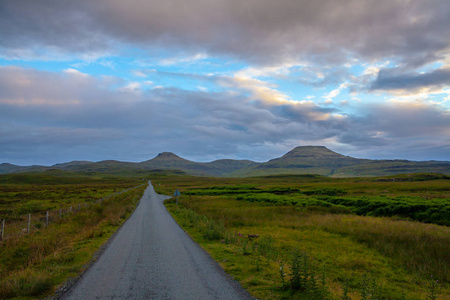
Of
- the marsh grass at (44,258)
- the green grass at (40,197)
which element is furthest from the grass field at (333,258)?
the green grass at (40,197)

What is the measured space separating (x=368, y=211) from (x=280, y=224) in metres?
14.6

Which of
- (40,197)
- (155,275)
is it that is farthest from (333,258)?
(40,197)

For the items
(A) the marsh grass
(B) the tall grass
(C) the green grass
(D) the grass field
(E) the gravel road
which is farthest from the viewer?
(C) the green grass

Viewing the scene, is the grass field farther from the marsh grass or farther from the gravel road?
the marsh grass

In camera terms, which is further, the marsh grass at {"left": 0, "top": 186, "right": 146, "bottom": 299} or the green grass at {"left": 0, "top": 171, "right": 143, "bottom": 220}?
the green grass at {"left": 0, "top": 171, "right": 143, "bottom": 220}

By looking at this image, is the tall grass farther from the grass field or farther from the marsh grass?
the marsh grass

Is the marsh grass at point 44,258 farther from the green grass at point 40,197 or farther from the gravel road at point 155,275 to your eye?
the green grass at point 40,197

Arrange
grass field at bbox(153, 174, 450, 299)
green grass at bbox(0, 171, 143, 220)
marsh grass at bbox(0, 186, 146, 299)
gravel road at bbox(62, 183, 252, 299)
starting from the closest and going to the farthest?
1. gravel road at bbox(62, 183, 252, 299)
2. marsh grass at bbox(0, 186, 146, 299)
3. grass field at bbox(153, 174, 450, 299)
4. green grass at bbox(0, 171, 143, 220)

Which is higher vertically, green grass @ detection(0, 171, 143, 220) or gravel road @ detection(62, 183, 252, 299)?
gravel road @ detection(62, 183, 252, 299)

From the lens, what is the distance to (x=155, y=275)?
9.46 m

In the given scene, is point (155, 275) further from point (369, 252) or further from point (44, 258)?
point (369, 252)

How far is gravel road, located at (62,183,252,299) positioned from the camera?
7805 mm

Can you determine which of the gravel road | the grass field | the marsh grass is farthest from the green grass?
the grass field

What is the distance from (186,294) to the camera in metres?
7.72
